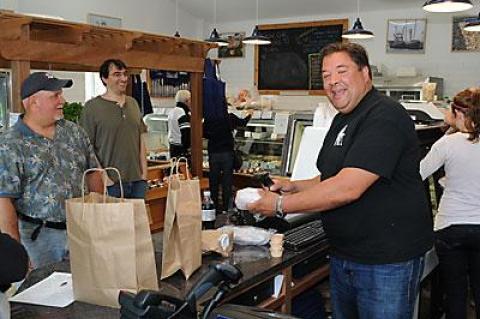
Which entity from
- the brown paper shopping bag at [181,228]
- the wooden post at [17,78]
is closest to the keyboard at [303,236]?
the brown paper shopping bag at [181,228]

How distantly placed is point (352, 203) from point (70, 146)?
1.47 meters

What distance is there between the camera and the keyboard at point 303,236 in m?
2.25

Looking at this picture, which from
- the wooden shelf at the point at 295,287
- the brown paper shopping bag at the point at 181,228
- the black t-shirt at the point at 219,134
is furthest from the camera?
the black t-shirt at the point at 219,134

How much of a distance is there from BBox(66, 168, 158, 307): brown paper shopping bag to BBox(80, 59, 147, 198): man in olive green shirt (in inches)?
95.2

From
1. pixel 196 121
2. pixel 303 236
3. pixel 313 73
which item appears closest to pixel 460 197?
pixel 303 236

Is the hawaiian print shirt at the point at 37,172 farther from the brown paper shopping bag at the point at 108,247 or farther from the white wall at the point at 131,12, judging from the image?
the white wall at the point at 131,12

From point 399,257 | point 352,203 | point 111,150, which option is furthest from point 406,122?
point 111,150

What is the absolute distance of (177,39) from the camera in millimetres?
5086

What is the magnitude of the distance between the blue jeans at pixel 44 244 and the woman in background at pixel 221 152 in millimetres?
3298

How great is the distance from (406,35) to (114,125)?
18.5ft

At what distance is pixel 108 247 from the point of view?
1.53 meters

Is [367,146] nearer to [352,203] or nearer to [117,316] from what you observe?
[352,203]

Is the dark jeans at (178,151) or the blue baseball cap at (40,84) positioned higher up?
the blue baseball cap at (40,84)

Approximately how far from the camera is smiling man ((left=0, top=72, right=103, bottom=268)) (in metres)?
2.43
